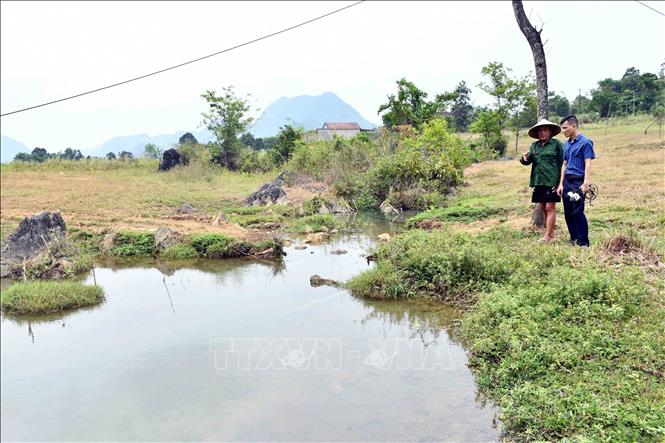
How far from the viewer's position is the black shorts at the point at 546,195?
5.92m

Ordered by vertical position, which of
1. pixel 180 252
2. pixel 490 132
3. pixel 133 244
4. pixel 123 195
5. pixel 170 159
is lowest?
pixel 180 252

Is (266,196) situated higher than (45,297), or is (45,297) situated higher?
(266,196)

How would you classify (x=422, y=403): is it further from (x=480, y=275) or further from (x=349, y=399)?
(x=480, y=275)

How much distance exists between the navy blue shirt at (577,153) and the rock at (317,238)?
5.35m

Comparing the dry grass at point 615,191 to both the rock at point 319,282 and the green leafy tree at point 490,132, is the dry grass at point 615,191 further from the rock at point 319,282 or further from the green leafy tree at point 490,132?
the green leafy tree at point 490,132

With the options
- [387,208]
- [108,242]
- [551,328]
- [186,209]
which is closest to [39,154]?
[186,209]

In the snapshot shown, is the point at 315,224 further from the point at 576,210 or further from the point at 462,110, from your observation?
the point at 462,110

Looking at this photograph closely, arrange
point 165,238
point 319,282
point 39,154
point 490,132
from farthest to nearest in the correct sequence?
1. point 39,154
2. point 490,132
3. point 165,238
4. point 319,282

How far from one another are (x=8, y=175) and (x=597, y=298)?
76.3 feet

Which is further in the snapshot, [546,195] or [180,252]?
[180,252]

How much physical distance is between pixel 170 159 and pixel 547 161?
854 inches

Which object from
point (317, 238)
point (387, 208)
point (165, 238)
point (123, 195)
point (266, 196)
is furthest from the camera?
point (123, 195)

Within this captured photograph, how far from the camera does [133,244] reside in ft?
29.5

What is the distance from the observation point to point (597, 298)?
4203 mm
